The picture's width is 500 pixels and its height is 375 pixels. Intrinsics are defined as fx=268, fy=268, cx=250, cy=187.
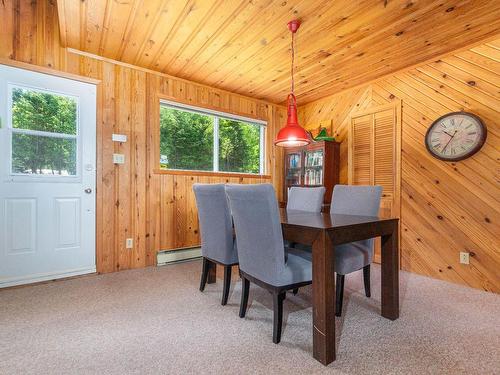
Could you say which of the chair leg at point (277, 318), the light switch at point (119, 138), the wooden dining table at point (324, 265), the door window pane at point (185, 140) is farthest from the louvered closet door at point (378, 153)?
the light switch at point (119, 138)

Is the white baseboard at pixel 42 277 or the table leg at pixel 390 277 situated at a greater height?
the table leg at pixel 390 277

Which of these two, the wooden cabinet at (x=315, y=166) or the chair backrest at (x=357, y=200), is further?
the wooden cabinet at (x=315, y=166)

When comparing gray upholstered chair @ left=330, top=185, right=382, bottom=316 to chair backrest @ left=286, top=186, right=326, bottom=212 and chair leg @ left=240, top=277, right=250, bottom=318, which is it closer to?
chair backrest @ left=286, top=186, right=326, bottom=212

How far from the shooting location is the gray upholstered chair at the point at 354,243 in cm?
199

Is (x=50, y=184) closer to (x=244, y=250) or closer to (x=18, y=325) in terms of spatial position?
(x=18, y=325)

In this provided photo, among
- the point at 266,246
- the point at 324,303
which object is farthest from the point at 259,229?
the point at 324,303

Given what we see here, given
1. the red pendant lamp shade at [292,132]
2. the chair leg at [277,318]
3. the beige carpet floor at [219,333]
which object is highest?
the red pendant lamp shade at [292,132]

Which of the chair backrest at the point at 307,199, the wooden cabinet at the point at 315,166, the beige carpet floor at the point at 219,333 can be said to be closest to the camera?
the beige carpet floor at the point at 219,333

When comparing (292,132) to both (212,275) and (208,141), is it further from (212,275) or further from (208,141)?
(208,141)

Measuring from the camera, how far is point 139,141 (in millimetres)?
3160

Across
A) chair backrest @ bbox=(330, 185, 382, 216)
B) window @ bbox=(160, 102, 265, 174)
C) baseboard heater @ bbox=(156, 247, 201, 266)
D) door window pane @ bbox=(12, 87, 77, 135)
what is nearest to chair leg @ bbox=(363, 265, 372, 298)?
chair backrest @ bbox=(330, 185, 382, 216)

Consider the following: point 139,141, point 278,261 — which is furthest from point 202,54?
point 278,261

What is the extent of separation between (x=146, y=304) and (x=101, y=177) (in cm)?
152

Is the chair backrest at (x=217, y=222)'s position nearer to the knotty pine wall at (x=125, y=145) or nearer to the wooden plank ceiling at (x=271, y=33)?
the knotty pine wall at (x=125, y=145)
